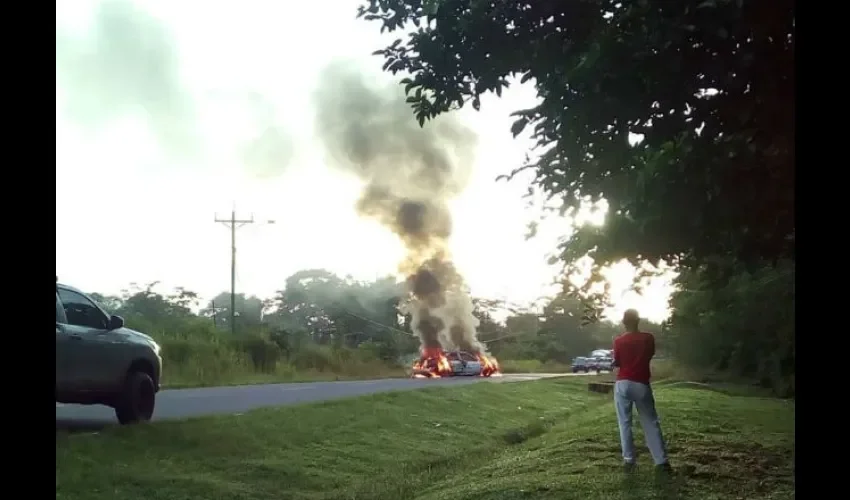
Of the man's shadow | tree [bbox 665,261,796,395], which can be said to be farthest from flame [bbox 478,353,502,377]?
the man's shadow

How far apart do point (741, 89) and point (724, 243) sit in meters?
1.59

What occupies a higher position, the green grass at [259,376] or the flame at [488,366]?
the green grass at [259,376]

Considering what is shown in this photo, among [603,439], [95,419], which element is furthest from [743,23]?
[95,419]

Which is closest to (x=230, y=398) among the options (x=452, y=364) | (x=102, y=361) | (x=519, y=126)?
(x=102, y=361)

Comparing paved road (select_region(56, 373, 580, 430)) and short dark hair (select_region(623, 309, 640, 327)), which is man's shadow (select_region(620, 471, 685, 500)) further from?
paved road (select_region(56, 373, 580, 430))

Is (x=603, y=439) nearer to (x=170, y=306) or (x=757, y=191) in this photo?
(x=757, y=191)

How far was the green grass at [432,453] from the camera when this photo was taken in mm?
5746

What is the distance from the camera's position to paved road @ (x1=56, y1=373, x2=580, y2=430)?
6059 millimetres

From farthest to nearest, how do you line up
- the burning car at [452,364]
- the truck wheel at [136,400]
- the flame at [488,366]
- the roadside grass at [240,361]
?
1. the burning car at [452,364]
2. the flame at [488,366]
3. the roadside grass at [240,361]
4. the truck wheel at [136,400]

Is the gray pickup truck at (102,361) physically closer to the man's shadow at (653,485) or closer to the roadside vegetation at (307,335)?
the roadside vegetation at (307,335)

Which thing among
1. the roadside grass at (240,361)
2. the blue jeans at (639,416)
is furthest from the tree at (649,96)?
the roadside grass at (240,361)

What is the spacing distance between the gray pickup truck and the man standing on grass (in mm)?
3591

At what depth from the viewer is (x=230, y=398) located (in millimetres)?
7387

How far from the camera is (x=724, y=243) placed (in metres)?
6.79
